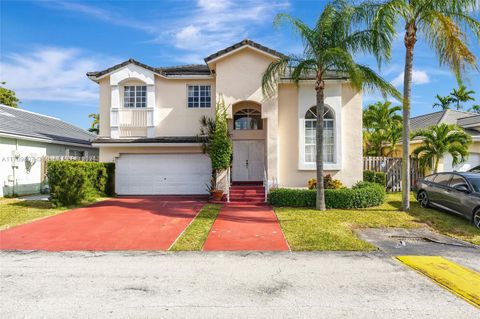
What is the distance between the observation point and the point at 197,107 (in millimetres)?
16594

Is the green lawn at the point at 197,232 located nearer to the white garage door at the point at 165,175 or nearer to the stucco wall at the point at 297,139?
the white garage door at the point at 165,175

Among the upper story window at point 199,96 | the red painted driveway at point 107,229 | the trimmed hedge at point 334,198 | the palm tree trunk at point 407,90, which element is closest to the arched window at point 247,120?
the upper story window at point 199,96

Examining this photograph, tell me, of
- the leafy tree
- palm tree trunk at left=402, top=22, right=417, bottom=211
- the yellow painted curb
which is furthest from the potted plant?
the yellow painted curb

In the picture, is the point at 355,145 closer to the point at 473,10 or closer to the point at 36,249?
the point at 473,10

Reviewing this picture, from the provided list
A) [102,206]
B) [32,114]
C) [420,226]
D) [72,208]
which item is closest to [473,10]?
[420,226]

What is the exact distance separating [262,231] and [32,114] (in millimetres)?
22629

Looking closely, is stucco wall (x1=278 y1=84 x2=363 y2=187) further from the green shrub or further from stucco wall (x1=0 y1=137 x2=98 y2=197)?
stucco wall (x1=0 y1=137 x2=98 y2=197)

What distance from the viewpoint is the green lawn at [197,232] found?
7.27 meters

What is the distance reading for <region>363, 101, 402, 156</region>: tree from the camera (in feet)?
63.2

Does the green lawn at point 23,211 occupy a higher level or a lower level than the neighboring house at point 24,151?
lower

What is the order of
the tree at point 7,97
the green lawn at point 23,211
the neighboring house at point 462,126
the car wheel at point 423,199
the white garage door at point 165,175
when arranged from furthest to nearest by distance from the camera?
the tree at point 7,97
the neighboring house at point 462,126
the white garage door at point 165,175
the car wheel at point 423,199
the green lawn at point 23,211

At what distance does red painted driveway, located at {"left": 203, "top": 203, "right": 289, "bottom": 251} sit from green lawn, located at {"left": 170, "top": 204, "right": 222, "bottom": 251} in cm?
18

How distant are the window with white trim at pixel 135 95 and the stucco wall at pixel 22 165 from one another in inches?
234

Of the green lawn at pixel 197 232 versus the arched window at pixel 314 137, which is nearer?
the green lawn at pixel 197 232
